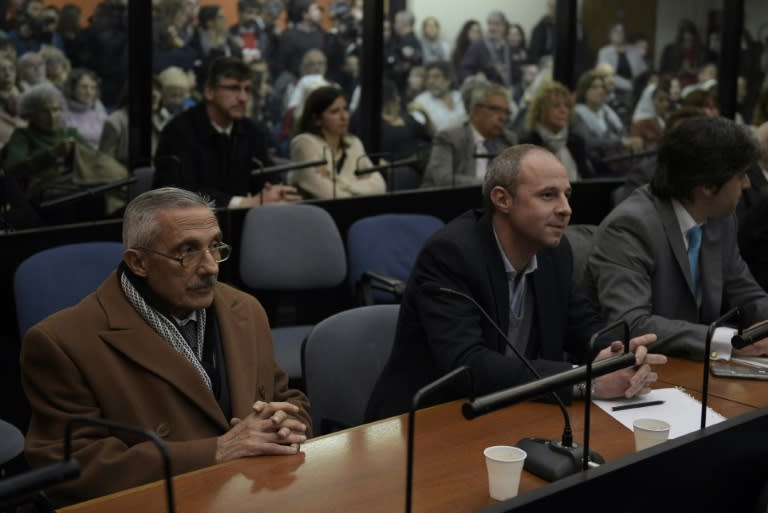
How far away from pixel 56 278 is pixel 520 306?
1580mm

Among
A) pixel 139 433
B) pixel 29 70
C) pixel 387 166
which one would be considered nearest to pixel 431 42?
pixel 387 166

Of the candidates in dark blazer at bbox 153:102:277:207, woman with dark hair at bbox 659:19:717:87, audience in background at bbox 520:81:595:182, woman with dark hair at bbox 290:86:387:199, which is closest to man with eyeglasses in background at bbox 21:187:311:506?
dark blazer at bbox 153:102:277:207

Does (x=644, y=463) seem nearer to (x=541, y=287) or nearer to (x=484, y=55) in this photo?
(x=541, y=287)

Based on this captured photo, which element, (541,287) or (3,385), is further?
(3,385)

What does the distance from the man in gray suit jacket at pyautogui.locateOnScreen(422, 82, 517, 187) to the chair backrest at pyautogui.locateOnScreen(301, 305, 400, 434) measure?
10.6 feet

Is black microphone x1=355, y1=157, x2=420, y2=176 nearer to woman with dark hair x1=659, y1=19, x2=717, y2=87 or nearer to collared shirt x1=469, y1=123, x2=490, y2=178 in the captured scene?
collared shirt x1=469, y1=123, x2=490, y2=178

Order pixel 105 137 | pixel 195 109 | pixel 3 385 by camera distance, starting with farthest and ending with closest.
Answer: pixel 105 137, pixel 195 109, pixel 3 385

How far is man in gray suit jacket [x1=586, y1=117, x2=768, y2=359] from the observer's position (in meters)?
2.87

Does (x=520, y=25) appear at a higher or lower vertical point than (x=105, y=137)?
higher

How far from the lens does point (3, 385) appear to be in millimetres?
3342

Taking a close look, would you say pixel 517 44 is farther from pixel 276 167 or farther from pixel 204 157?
pixel 204 157

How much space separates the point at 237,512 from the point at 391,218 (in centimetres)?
276

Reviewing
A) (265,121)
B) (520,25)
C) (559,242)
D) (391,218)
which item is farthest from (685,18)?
(559,242)

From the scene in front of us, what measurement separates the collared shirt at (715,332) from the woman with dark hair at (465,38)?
13.9ft
